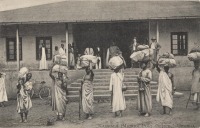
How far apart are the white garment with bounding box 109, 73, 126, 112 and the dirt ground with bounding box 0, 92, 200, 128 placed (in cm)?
34

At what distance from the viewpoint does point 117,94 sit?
10.5 metres

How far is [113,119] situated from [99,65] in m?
9.41

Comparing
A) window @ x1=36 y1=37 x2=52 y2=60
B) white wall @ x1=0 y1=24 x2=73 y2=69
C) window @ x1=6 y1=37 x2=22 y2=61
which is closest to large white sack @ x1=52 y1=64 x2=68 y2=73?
white wall @ x1=0 y1=24 x2=73 y2=69

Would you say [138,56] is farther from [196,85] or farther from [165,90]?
[196,85]

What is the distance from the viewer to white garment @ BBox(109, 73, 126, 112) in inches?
411

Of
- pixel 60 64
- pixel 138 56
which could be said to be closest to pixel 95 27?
pixel 138 56

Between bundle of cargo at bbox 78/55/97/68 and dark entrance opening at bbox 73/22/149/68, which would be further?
dark entrance opening at bbox 73/22/149/68

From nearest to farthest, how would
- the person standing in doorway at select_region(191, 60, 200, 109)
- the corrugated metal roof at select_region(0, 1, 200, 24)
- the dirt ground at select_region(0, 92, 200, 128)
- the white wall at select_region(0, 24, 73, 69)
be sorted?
1. the dirt ground at select_region(0, 92, 200, 128)
2. the person standing in doorway at select_region(191, 60, 200, 109)
3. the corrugated metal roof at select_region(0, 1, 200, 24)
4. the white wall at select_region(0, 24, 73, 69)

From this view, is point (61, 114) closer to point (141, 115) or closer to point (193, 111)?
point (141, 115)

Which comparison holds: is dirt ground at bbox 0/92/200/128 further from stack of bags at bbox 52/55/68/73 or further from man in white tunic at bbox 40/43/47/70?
man in white tunic at bbox 40/43/47/70

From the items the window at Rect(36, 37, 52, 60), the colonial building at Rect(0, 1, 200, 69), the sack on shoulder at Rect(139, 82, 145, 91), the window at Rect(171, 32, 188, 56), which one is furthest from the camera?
the window at Rect(36, 37, 52, 60)

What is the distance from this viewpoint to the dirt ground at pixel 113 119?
30.4ft

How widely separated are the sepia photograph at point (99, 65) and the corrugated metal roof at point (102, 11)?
53 mm

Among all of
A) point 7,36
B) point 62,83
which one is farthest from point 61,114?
point 7,36
